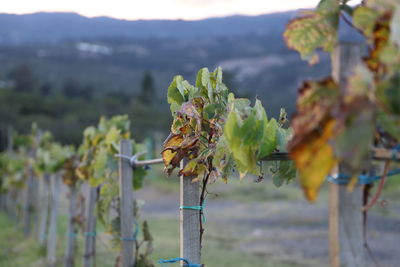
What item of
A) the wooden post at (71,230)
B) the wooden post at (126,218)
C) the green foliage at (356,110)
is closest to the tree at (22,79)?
the wooden post at (71,230)

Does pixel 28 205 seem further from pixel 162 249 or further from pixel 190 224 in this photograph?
pixel 190 224

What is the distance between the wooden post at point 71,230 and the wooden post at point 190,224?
3714 millimetres

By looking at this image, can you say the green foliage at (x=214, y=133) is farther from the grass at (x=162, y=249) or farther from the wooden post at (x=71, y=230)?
the grass at (x=162, y=249)

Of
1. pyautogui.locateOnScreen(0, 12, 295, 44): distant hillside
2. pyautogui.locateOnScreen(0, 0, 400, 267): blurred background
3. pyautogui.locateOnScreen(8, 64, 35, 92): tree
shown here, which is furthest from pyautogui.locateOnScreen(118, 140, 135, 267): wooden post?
pyautogui.locateOnScreen(0, 12, 295, 44): distant hillside

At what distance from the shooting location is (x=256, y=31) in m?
117

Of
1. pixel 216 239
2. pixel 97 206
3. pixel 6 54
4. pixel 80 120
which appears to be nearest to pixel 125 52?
pixel 6 54

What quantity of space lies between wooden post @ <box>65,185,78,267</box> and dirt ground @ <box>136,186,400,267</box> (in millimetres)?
761

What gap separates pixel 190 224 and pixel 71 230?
3.85 metres

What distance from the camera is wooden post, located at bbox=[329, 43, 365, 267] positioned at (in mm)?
1575

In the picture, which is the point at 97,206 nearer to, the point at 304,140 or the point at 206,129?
the point at 206,129

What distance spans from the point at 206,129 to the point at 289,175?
41 cm

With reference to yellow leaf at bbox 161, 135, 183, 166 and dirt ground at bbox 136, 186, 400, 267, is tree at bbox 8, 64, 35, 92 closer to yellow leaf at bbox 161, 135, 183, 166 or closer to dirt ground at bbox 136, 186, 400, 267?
dirt ground at bbox 136, 186, 400, 267

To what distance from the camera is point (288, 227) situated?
12430mm

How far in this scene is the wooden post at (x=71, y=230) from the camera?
246 inches
